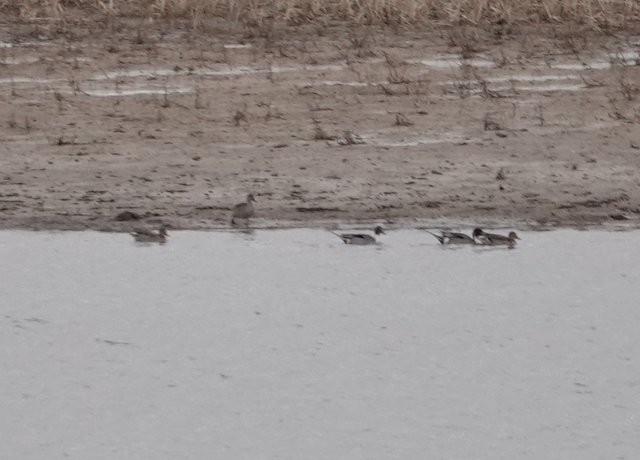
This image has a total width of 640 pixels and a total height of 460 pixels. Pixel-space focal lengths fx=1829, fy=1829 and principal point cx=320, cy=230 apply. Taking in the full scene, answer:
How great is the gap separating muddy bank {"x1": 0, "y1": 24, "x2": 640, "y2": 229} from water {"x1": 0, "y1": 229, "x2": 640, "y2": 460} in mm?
617

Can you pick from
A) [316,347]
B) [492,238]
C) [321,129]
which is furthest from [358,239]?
[321,129]

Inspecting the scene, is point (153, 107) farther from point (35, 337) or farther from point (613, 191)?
point (35, 337)

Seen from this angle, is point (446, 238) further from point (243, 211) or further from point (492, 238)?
point (243, 211)

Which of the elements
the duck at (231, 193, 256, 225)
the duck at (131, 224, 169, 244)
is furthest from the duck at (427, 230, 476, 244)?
the duck at (131, 224, 169, 244)

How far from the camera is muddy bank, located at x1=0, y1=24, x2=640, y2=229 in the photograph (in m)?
12.9

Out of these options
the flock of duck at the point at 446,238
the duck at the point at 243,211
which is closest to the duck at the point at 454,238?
the flock of duck at the point at 446,238

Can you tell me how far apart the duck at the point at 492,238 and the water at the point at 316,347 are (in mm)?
81

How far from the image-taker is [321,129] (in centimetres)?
1411

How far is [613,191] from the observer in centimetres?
1317

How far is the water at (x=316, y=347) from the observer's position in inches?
313

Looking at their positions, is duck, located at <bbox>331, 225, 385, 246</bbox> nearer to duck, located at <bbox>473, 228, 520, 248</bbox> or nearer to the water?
the water

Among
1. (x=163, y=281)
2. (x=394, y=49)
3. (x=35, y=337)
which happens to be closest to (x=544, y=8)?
(x=394, y=49)

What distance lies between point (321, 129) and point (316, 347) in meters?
4.90

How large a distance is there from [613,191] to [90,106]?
432cm
